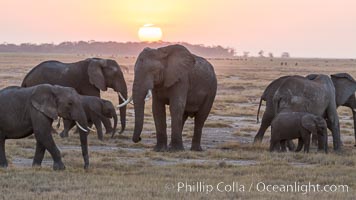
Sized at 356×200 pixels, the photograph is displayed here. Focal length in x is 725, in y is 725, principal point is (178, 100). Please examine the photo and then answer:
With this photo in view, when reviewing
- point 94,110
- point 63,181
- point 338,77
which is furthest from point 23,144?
point 338,77

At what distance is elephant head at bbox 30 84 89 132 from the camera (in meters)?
12.5

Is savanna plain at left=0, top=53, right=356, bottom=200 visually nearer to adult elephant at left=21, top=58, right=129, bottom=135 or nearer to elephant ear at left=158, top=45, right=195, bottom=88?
adult elephant at left=21, top=58, right=129, bottom=135

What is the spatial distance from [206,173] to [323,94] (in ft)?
17.9

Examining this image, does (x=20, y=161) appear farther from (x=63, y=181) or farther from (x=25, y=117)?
(x=63, y=181)

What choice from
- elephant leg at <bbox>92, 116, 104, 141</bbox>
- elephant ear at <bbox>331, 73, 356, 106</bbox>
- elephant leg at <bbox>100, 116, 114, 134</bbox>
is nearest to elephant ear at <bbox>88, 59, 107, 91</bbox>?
elephant leg at <bbox>100, 116, 114, 134</bbox>

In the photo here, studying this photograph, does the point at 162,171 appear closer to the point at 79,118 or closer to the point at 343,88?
the point at 79,118

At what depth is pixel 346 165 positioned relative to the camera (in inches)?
553

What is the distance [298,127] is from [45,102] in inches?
227

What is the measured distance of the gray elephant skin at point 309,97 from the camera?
16.5 meters

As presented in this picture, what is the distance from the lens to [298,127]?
51.0 ft

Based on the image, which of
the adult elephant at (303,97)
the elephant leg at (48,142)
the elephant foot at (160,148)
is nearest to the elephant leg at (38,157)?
the elephant leg at (48,142)

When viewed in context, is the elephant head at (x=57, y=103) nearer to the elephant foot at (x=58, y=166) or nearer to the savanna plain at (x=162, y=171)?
the elephant foot at (x=58, y=166)

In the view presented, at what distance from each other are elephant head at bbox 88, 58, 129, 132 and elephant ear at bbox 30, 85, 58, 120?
22.0 feet

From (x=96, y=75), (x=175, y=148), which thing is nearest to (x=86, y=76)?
(x=96, y=75)
